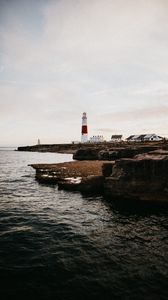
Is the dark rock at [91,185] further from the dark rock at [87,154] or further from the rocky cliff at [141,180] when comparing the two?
the dark rock at [87,154]

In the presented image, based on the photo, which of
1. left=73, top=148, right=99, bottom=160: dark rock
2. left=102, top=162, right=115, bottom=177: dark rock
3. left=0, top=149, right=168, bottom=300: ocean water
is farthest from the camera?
left=73, top=148, right=99, bottom=160: dark rock

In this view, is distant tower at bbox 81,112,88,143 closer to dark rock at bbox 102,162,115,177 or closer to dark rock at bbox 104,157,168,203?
dark rock at bbox 102,162,115,177

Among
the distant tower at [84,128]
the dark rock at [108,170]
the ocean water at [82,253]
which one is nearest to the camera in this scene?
the ocean water at [82,253]

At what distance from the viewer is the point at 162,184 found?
1853 centimetres

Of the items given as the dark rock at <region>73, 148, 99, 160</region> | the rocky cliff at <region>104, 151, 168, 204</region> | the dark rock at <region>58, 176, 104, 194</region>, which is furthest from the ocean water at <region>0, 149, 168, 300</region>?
the dark rock at <region>73, 148, 99, 160</region>

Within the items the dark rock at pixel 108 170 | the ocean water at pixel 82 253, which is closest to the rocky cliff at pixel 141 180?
the dark rock at pixel 108 170

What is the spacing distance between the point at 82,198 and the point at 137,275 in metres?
12.4

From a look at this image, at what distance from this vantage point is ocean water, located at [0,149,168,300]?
325 inches

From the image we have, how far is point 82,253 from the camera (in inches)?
424

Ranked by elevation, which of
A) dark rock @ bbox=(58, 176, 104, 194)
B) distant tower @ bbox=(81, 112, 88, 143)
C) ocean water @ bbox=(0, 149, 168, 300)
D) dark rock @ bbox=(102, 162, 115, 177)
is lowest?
ocean water @ bbox=(0, 149, 168, 300)

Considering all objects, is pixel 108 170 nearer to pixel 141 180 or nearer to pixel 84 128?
pixel 141 180

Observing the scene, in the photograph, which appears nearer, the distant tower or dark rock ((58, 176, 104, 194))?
dark rock ((58, 176, 104, 194))

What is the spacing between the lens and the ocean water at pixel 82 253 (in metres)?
8.25

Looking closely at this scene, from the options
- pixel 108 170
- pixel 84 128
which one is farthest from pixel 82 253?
pixel 84 128
